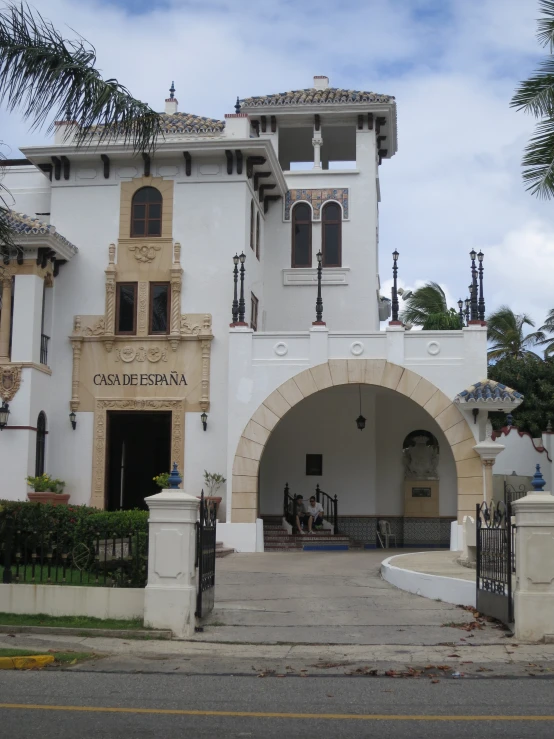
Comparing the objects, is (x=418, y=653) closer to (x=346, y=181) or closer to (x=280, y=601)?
(x=280, y=601)

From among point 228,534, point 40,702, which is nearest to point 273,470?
point 228,534

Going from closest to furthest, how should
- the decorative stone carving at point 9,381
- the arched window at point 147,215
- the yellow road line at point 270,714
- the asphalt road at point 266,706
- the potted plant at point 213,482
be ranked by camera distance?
1. the asphalt road at point 266,706
2. the yellow road line at point 270,714
3. the decorative stone carving at point 9,381
4. the potted plant at point 213,482
5. the arched window at point 147,215

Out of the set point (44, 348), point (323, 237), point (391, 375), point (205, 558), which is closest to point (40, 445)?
point (44, 348)

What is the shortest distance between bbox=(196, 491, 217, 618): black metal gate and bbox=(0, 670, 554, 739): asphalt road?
2.71 metres

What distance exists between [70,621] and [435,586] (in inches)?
220

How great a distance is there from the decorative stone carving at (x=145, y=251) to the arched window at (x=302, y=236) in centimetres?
451

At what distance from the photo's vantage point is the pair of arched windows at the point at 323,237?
2759cm

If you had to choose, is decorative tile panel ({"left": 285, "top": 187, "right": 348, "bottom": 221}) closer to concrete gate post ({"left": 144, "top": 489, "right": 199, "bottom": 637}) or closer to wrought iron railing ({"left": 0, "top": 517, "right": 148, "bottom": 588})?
wrought iron railing ({"left": 0, "top": 517, "right": 148, "bottom": 588})

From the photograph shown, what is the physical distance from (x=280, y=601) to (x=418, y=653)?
12.4 feet

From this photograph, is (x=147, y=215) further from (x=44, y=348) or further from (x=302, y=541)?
(x=302, y=541)

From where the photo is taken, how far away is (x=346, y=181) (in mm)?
27812

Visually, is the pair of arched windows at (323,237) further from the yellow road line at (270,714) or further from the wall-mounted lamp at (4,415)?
the yellow road line at (270,714)

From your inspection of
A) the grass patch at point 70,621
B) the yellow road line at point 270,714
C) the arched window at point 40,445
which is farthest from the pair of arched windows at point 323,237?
the yellow road line at point 270,714

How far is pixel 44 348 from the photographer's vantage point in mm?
24359
